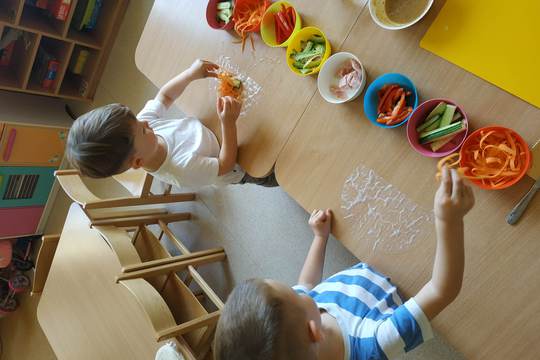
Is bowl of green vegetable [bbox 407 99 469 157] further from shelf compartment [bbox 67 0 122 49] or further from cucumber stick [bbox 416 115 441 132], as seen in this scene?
shelf compartment [bbox 67 0 122 49]

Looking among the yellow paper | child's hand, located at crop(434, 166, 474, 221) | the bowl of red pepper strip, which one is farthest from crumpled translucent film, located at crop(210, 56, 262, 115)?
child's hand, located at crop(434, 166, 474, 221)

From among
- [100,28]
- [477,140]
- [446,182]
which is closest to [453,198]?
[446,182]

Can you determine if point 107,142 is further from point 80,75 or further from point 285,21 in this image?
point 80,75

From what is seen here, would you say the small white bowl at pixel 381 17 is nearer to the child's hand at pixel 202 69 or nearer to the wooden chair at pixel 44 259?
the child's hand at pixel 202 69

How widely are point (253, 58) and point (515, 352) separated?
0.92m

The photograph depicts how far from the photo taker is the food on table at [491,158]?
0.73 metres

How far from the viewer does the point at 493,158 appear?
2.42 ft

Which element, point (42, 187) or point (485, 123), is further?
point (42, 187)

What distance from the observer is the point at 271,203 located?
168 cm

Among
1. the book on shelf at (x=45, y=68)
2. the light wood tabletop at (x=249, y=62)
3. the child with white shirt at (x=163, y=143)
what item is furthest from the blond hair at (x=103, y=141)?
the book on shelf at (x=45, y=68)

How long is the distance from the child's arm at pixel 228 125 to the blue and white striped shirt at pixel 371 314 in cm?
41

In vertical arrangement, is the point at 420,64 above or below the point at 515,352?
above

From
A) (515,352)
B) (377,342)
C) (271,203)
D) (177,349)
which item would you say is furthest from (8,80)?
(515,352)

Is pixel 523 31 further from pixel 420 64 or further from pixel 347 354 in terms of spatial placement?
pixel 347 354
